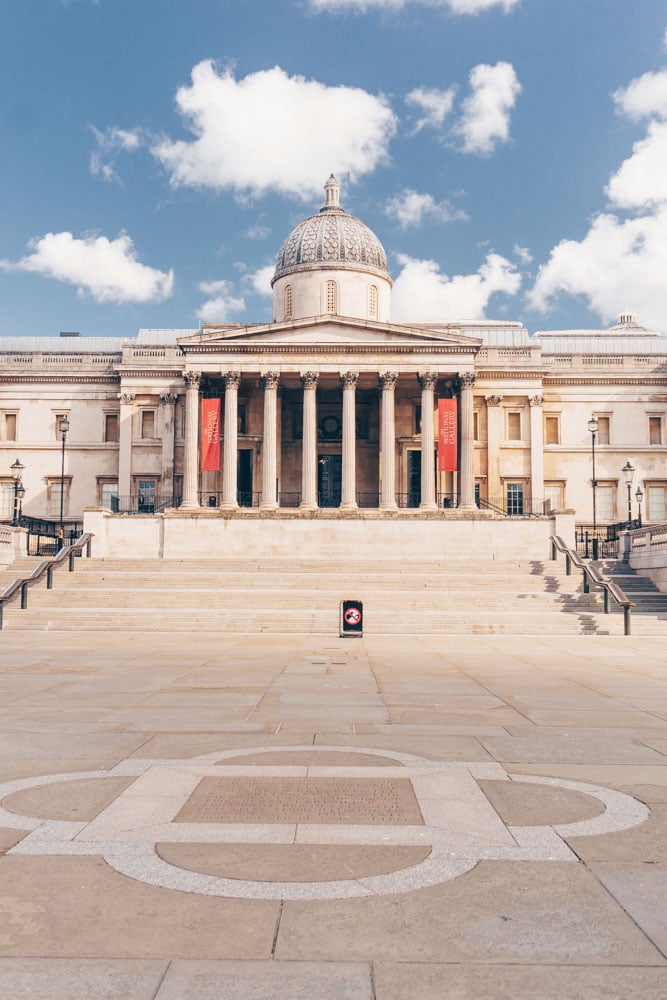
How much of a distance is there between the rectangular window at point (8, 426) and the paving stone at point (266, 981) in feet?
212

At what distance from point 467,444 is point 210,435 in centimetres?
1544

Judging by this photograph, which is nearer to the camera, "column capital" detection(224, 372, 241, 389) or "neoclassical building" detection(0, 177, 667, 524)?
"neoclassical building" detection(0, 177, 667, 524)

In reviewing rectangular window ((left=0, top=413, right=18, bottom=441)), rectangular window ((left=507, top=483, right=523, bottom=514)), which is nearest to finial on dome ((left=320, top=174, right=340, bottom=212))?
rectangular window ((left=507, top=483, right=523, bottom=514))

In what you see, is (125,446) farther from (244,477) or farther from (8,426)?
(8,426)

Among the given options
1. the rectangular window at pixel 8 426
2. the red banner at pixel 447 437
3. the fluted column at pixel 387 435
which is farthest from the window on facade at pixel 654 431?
the rectangular window at pixel 8 426

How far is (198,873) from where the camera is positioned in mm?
5348

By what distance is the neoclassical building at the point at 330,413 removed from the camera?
5534 cm

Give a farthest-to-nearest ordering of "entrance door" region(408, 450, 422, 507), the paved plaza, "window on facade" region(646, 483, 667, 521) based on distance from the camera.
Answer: "window on facade" region(646, 483, 667, 521), "entrance door" region(408, 450, 422, 507), the paved plaza

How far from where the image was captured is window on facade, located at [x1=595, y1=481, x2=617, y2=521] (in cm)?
6234

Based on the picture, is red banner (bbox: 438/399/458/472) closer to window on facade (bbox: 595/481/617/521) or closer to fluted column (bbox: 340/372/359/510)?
fluted column (bbox: 340/372/359/510)

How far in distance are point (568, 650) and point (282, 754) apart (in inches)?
611

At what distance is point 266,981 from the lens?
3.96 m

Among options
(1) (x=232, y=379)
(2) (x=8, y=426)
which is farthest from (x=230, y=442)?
(2) (x=8, y=426)

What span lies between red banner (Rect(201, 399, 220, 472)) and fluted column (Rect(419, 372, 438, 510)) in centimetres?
1238
